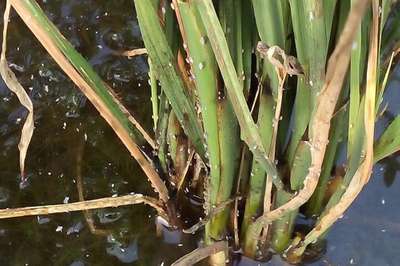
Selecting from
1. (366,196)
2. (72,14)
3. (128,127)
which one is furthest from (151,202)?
(72,14)

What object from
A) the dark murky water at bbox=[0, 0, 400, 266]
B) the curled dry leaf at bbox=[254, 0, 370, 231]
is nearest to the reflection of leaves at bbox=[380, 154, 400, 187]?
the dark murky water at bbox=[0, 0, 400, 266]

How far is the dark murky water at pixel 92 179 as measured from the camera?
3.67 feet

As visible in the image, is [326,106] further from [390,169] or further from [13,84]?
[390,169]

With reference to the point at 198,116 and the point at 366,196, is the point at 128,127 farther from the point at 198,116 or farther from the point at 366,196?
the point at 366,196

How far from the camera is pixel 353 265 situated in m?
1.10

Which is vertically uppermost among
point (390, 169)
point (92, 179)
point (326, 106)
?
point (326, 106)

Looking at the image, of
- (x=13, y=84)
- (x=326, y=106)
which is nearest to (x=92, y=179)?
(x=13, y=84)

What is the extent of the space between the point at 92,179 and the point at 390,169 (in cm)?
50

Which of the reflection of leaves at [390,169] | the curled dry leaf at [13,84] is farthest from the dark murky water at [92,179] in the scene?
the curled dry leaf at [13,84]

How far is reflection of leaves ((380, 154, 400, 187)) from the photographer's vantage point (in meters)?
1.15

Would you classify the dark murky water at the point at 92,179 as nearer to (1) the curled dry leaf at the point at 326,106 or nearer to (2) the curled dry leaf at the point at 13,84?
(1) the curled dry leaf at the point at 326,106

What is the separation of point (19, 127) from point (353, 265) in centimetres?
61

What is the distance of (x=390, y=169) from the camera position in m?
1.15

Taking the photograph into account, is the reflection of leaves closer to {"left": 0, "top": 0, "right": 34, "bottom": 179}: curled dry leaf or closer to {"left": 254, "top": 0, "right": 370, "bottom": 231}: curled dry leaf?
{"left": 254, "top": 0, "right": 370, "bottom": 231}: curled dry leaf
